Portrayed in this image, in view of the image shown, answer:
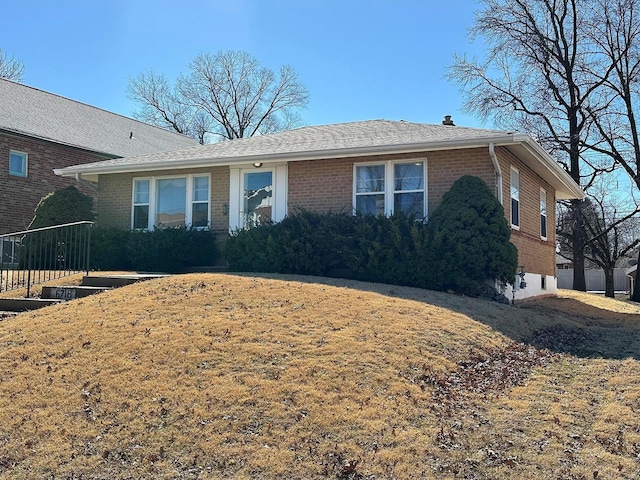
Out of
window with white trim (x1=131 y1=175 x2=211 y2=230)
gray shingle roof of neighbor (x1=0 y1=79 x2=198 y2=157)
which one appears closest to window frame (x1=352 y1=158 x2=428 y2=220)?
window with white trim (x1=131 y1=175 x2=211 y2=230)

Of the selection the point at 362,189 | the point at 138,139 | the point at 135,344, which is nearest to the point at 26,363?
the point at 135,344

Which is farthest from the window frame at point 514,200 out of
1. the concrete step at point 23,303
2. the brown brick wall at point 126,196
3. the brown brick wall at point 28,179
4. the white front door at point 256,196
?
the brown brick wall at point 28,179

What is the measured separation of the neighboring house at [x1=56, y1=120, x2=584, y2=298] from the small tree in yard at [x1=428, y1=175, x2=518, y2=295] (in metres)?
1.01

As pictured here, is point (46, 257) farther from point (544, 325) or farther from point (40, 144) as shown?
point (544, 325)

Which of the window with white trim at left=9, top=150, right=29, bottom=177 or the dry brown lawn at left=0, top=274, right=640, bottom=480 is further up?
the window with white trim at left=9, top=150, right=29, bottom=177

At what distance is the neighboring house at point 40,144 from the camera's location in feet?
68.0

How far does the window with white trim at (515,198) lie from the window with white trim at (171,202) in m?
7.71

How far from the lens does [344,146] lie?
14.7 m

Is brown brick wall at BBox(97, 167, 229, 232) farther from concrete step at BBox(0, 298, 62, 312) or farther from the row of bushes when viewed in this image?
concrete step at BBox(0, 298, 62, 312)

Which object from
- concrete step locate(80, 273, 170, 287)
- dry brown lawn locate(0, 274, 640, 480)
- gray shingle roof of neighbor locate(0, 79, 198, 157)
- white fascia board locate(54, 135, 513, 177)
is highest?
gray shingle roof of neighbor locate(0, 79, 198, 157)

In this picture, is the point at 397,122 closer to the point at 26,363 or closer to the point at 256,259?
the point at 256,259

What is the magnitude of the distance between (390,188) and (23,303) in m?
8.15

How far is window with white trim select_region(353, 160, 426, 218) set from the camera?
574 inches

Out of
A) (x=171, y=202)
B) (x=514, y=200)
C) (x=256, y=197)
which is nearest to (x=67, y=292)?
(x=256, y=197)
